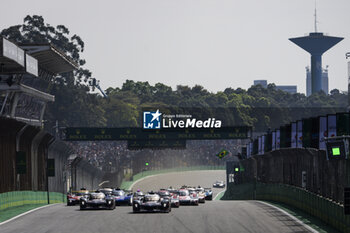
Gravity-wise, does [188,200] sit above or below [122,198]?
below

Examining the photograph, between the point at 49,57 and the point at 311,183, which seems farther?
the point at 49,57

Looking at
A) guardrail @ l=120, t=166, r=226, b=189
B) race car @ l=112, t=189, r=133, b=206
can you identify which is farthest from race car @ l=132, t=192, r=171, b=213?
guardrail @ l=120, t=166, r=226, b=189

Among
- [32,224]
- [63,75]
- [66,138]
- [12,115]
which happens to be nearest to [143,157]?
[63,75]

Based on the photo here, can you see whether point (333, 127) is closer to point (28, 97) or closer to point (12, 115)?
point (12, 115)

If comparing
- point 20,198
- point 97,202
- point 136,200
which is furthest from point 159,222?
point 20,198

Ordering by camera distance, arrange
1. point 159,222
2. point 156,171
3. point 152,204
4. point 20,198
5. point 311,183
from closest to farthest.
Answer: point 159,222 → point 311,183 → point 152,204 → point 20,198 → point 156,171

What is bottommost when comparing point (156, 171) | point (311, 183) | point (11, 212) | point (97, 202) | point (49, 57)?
point (156, 171)

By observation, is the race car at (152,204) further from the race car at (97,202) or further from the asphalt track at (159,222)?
the race car at (97,202)

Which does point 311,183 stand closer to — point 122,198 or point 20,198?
point 122,198

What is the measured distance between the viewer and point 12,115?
7806cm

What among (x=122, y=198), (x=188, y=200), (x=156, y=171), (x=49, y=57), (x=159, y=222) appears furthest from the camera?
(x=156, y=171)

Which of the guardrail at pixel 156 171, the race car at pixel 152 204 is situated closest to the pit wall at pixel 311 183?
the race car at pixel 152 204

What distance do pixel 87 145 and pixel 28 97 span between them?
156 feet

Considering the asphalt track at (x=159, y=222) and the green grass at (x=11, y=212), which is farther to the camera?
the green grass at (x=11, y=212)
